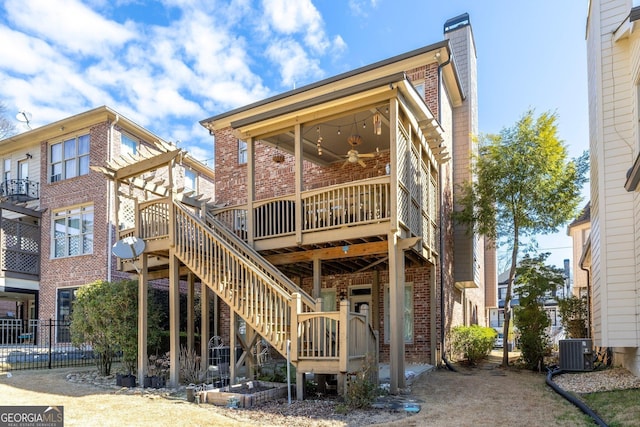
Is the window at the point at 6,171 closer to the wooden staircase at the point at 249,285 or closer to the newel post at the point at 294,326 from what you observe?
the wooden staircase at the point at 249,285

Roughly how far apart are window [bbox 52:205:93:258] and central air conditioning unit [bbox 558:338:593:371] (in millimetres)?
15591

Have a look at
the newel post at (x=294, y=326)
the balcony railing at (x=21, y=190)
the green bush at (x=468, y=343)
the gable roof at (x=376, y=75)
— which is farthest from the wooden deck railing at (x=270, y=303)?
the balcony railing at (x=21, y=190)

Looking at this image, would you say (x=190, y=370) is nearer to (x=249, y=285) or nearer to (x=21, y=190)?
(x=249, y=285)

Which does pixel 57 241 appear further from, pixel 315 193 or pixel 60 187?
pixel 315 193

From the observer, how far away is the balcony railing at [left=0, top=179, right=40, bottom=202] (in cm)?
1989

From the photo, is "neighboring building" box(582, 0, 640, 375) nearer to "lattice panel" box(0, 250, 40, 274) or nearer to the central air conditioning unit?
the central air conditioning unit

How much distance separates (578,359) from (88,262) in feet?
52.0

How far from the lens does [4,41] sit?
17.2 m

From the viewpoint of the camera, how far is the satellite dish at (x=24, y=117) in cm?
2023

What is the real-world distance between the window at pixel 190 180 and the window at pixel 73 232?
14.7 feet

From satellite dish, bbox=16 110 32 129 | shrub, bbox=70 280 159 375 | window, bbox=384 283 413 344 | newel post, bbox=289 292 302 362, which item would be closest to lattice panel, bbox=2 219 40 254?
satellite dish, bbox=16 110 32 129

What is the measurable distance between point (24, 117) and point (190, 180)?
22.9 feet

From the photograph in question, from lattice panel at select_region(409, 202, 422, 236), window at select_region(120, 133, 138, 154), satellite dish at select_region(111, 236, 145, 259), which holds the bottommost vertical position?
satellite dish at select_region(111, 236, 145, 259)

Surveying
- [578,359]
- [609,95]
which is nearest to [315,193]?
[609,95]
